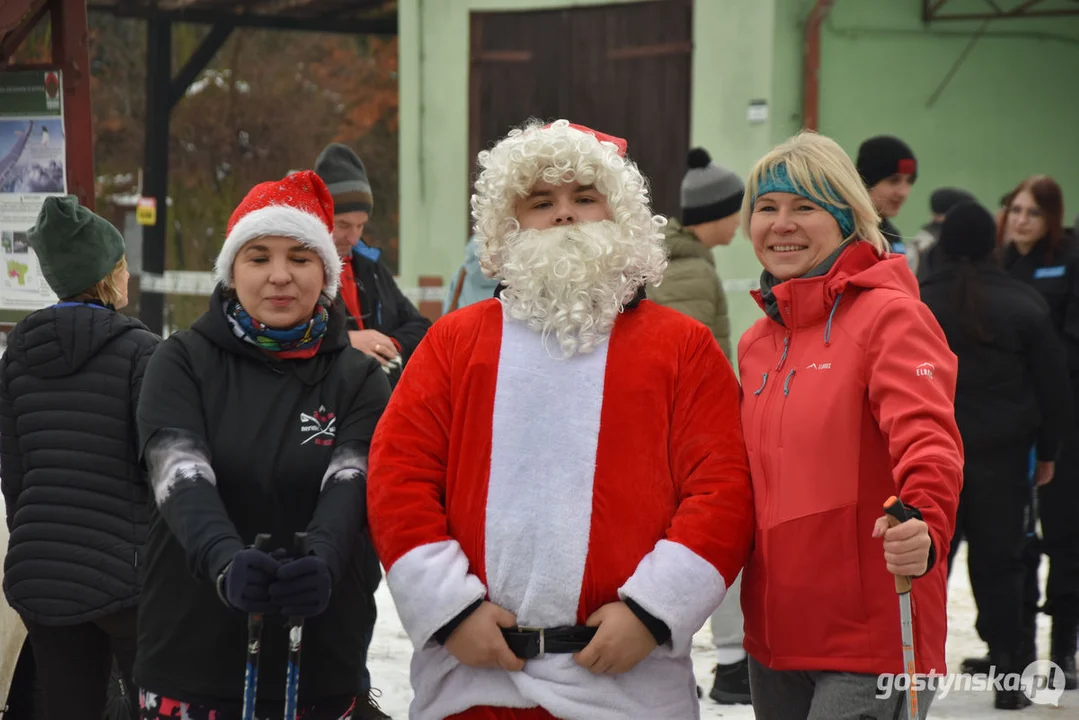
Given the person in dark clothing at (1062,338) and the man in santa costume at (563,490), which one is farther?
the person in dark clothing at (1062,338)

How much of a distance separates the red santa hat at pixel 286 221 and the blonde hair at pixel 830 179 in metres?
1.04

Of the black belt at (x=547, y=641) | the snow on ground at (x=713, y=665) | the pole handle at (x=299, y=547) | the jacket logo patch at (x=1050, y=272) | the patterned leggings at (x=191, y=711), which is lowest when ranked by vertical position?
the snow on ground at (x=713, y=665)

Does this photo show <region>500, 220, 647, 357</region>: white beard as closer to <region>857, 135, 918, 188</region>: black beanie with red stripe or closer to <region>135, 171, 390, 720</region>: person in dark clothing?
<region>135, 171, 390, 720</region>: person in dark clothing

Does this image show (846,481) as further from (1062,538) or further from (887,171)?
(1062,538)

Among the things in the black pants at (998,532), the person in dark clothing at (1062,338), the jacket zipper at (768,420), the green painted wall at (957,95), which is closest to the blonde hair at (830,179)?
the jacket zipper at (768,420)

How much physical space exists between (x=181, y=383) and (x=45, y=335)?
856mm

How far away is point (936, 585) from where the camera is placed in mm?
2723

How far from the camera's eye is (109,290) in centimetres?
372

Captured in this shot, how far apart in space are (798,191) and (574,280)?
59 cm

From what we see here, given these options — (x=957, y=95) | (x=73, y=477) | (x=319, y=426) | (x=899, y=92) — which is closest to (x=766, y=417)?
(x=319, y=426)

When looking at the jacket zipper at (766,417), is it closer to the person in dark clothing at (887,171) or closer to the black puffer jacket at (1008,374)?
the black puffer jacket at (1008,374)

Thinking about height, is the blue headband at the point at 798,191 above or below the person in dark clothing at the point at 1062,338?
above

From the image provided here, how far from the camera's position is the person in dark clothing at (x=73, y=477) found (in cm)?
340

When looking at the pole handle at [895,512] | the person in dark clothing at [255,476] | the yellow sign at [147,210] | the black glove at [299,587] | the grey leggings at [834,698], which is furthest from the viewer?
the yellow sign at [147,210]
